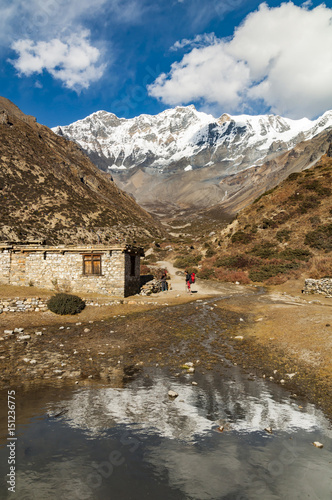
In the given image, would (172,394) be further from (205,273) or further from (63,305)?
(205,273)

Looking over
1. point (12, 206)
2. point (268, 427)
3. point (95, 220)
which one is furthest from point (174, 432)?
point (95, 220)

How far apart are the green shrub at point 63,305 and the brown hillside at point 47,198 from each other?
24336mm

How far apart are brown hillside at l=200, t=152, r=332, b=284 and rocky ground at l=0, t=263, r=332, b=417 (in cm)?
1137

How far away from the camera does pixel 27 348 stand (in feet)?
36.0

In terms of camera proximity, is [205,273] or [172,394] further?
[205,273]

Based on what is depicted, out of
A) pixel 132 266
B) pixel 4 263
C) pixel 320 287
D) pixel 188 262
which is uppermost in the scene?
pixel 4 263

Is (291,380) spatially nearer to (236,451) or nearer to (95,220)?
(236,451)

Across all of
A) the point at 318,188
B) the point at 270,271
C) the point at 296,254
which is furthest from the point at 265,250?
the point at 318,188

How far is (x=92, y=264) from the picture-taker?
69.3ft

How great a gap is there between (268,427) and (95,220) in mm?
61284

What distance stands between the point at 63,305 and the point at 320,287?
19.6 meters

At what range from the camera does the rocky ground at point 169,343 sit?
848 cm

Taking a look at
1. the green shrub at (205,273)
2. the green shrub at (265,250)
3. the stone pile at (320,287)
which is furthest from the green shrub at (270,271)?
the stone pile at (320,287)

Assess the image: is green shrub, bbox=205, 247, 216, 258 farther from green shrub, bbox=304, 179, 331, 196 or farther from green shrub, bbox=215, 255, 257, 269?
green shrub, bbox=304, 179, 331, 196
